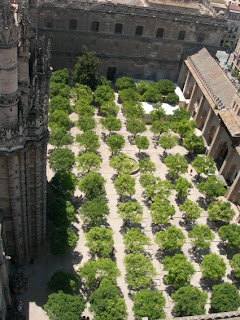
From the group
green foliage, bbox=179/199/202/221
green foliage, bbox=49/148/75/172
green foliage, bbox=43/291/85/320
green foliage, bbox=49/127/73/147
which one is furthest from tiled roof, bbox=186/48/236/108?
green foliage, bbox=43/291/85/320

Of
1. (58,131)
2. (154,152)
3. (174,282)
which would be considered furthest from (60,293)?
(154,152)

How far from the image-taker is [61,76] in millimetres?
78188

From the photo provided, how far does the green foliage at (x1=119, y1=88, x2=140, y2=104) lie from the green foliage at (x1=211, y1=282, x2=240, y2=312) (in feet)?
145

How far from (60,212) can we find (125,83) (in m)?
41.6

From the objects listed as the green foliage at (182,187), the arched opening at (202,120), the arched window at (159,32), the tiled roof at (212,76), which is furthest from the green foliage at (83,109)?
the arched window at (159,32)

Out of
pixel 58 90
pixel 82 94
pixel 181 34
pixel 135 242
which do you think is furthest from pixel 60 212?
pixel 181 34

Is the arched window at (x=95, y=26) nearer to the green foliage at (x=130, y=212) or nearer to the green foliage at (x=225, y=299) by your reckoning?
the green foliage at (x=130, y=212)

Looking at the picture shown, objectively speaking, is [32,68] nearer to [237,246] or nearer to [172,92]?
[237,246]

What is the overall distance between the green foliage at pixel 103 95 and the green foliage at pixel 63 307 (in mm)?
44782

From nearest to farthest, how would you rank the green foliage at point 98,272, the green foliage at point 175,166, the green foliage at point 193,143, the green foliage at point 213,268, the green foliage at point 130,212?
the green foliage at point 98,272, the green foliage at point 213,268, the green foliage at point 130,212, the green foliage at point 175,166, the green foliage at point 193,143

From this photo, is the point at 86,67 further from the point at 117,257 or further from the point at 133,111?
the point at 117,257

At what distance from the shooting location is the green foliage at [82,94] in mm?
74062

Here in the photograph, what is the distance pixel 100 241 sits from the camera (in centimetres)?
4594

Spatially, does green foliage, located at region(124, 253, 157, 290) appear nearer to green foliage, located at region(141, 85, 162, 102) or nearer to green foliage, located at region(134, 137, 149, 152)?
green foliage, located at region(134, 137, 149, 152)
